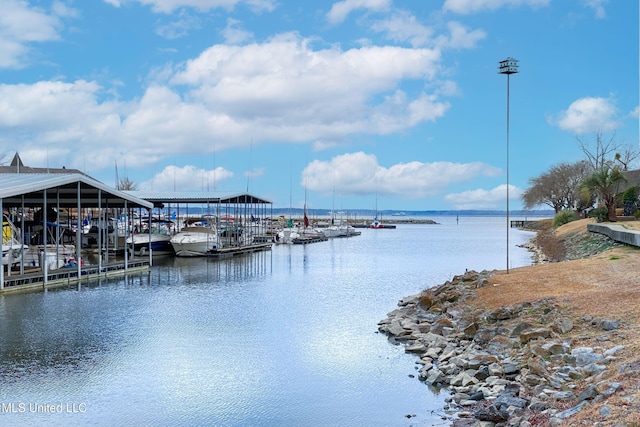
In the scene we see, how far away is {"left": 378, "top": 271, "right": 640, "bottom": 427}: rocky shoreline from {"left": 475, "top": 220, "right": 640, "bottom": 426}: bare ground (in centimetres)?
10

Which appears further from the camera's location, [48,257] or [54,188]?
[54,188]

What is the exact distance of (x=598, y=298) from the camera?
40.9 ft

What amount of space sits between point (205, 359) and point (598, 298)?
331 inches

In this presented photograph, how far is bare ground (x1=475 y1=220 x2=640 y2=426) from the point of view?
6.75 metres

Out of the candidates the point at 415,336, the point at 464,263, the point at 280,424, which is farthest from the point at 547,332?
the point at 464,263

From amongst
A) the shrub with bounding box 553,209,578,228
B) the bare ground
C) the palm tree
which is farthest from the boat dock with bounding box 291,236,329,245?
the bare ground

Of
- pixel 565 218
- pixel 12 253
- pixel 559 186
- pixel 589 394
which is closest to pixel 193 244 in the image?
pixel 12 253

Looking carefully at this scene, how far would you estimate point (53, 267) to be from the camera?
24297 mm

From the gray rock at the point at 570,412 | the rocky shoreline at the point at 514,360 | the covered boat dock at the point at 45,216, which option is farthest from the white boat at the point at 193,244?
the gray rock at the point at 570,412

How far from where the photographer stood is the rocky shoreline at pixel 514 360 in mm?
7902

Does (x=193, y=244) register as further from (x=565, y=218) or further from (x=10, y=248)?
(x=565, y=218)

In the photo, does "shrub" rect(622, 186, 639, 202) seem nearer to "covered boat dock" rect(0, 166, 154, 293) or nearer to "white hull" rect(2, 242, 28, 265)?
"covered boat dock" rect(0, 166, 154, 293)

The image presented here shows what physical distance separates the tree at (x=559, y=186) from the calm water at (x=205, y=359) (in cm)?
5660

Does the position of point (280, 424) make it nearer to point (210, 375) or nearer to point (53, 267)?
point (210, 375)
